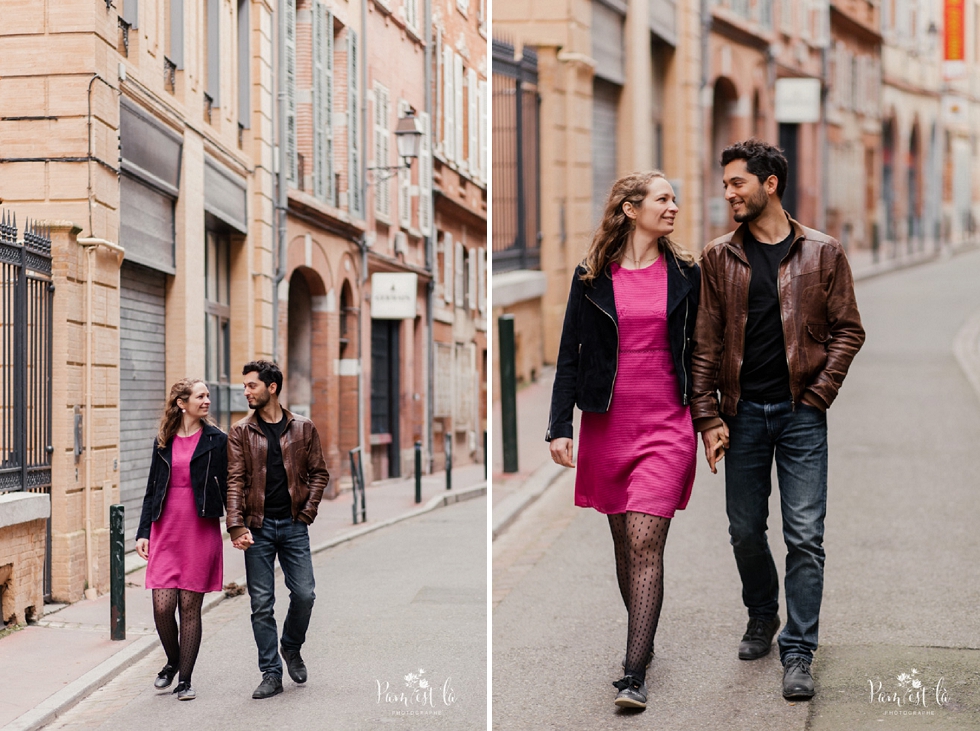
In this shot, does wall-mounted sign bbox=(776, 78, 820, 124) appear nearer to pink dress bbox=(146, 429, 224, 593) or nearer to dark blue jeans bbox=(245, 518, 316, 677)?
dark blue jeans bbox=(245, 518, 316, 677)

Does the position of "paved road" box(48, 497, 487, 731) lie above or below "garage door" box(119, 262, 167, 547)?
below

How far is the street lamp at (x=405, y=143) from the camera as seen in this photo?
5.47m

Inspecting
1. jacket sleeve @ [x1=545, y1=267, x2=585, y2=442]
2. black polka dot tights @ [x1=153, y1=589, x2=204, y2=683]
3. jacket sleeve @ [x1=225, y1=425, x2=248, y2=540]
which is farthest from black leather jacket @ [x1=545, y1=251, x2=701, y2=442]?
black polka dot tights @ [x1=153, y1=589, x2=204, y2=683]

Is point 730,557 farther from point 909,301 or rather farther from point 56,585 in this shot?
point 909,301

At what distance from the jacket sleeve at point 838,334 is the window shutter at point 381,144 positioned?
65.7 inches

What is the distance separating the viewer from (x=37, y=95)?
456 cm

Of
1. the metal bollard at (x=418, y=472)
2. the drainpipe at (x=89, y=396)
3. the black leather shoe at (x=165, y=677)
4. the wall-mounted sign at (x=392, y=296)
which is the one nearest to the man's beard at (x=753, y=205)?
the wall-mounted sign at (x=392, y=296)

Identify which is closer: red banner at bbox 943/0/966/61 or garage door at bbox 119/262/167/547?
garage door at bbox 119/262/167/547

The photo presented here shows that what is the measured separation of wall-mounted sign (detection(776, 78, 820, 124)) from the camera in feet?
42.5

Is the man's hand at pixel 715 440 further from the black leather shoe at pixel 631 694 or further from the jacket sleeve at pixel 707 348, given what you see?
the black leather shoe at pixel 631 694

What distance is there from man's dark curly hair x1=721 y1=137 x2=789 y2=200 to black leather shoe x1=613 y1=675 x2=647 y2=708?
Answer: 1.80 meters

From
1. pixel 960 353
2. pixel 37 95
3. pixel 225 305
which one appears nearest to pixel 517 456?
pixel 225 305

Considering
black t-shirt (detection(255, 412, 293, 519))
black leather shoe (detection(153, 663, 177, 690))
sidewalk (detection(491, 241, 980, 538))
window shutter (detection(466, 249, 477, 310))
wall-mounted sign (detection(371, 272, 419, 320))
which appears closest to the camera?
black leather shoe (detection(153, 663, 177, 690))

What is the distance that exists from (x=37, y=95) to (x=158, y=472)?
125cm
